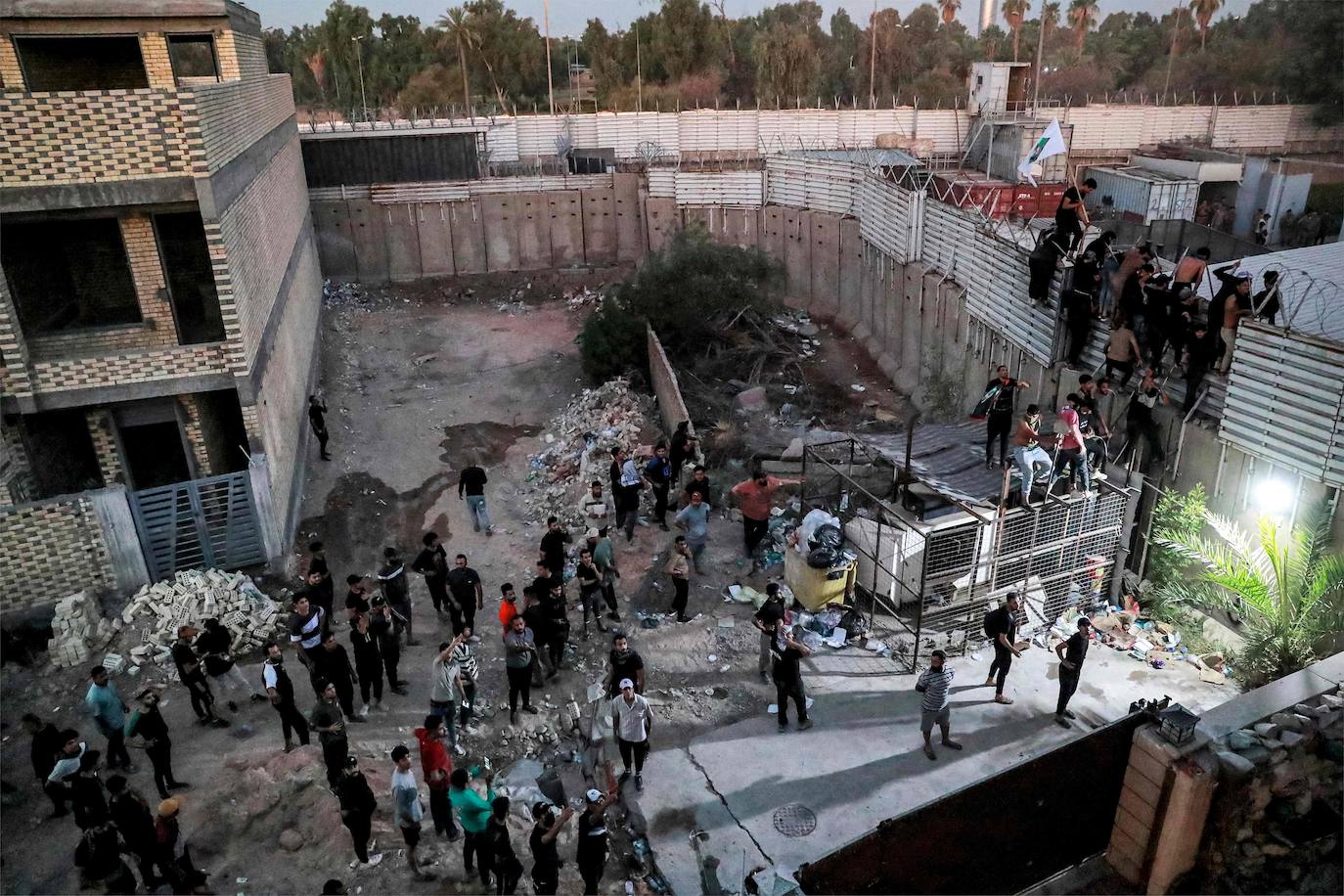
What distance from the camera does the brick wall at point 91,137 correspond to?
10141mm

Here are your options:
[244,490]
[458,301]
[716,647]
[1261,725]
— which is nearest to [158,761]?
[244,490]

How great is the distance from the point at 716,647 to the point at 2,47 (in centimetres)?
1360

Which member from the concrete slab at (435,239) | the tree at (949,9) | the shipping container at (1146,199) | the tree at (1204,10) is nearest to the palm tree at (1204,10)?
the tree at (1204,10)

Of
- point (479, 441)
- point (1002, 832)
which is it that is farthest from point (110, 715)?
point (479, 441)

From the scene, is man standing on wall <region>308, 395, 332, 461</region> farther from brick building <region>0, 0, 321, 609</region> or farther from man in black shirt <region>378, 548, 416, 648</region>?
man in black shirt <region>378, 548, 416, 648</region>

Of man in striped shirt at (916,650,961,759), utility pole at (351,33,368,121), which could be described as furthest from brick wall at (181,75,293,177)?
utility pole at (351,33,368,121)

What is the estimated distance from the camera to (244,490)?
1160 cm

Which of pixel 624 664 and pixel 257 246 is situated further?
pixel 257 246

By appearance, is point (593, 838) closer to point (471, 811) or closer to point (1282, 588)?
point (471, 811)

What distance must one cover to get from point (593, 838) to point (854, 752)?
2.94m

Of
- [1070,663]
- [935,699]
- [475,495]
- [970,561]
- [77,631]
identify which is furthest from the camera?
[475,495]

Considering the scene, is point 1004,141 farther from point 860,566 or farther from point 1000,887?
point 1000,887

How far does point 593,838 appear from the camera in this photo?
664 cm

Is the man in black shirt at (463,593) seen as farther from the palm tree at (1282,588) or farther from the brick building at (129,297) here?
the palm tree at (1282,588)
